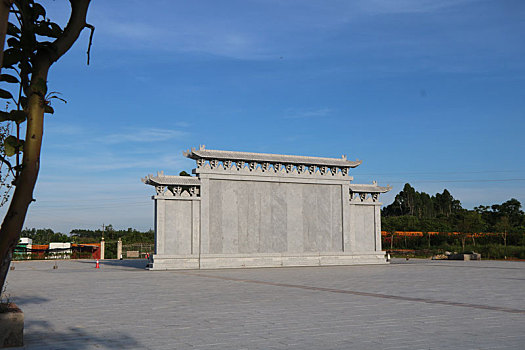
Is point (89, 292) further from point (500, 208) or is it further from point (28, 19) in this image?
point (500, 208)

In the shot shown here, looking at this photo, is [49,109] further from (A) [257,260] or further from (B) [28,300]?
(A) [257,260]

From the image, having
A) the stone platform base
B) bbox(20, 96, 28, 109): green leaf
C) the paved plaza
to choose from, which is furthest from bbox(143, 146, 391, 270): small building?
bbox(20, 96, 28, 109): green leaf

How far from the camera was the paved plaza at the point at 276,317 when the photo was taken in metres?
7.18

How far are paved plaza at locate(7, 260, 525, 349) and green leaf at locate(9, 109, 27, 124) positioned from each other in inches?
187

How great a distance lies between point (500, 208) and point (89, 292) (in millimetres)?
66277

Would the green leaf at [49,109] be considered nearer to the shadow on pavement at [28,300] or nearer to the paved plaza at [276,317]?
the paved plaza at [276,317]

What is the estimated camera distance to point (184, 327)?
335 inches

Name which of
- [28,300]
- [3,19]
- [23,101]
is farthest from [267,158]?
[3,19]

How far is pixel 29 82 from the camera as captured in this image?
3.25 metres

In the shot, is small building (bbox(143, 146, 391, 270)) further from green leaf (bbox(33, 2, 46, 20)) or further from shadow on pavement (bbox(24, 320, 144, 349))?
green leaf (bbox(33, 2, 46, 20))

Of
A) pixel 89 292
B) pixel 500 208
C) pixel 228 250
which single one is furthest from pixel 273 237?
pixel 500 208

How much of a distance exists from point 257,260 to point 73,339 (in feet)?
71.0

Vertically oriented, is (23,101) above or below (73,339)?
above

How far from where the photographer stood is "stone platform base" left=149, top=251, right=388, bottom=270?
26.7m
